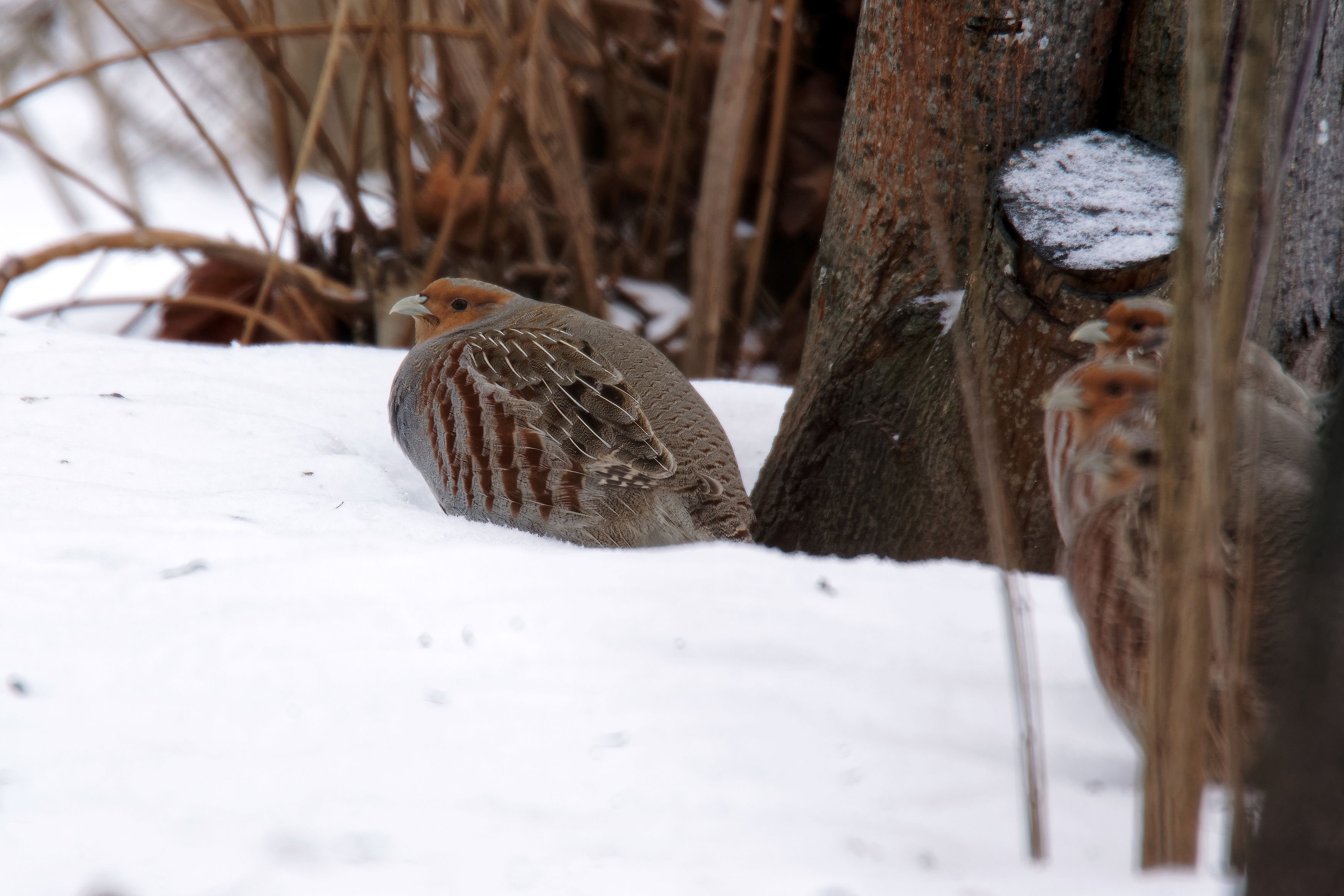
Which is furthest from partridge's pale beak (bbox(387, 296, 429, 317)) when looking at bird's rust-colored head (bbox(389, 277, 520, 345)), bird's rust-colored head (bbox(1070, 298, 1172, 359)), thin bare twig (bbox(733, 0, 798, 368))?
bird's rust-colored head (bbox(1070, 298, 1172, 359))

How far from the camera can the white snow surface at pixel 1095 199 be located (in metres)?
1.88

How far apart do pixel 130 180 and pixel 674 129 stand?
2737 millimetres

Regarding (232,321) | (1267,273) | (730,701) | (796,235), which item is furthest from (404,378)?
(796,235)

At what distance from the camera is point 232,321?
4523 mm

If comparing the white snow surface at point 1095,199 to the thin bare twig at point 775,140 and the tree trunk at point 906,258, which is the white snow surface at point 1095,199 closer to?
the tree trunk at point 906,258

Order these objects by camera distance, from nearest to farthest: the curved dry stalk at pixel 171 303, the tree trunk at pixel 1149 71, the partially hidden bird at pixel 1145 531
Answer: the partially hidden bird at pixel 1145 531 → the tree trunk at pixel 1149 71 → the curved dry stalk at pixel 171 303

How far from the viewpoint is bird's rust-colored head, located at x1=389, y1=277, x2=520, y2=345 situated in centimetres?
286

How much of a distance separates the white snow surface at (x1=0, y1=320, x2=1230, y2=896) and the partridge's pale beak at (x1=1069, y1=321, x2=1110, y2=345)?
0.37m

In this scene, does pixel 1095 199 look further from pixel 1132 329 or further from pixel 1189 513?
pixel 1189 513

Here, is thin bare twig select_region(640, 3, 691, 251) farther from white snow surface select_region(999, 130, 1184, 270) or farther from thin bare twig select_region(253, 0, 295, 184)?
white snow surface select_region(999, 130, 1184, 270)

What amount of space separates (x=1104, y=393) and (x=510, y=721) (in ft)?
2.60

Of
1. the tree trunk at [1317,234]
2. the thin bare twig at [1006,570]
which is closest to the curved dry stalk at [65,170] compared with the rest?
the thin bare twig at [1006,570]

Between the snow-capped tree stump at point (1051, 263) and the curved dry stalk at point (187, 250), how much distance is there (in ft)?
7.52

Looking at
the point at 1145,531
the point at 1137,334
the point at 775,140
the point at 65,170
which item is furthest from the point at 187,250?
the point at 1145,531
